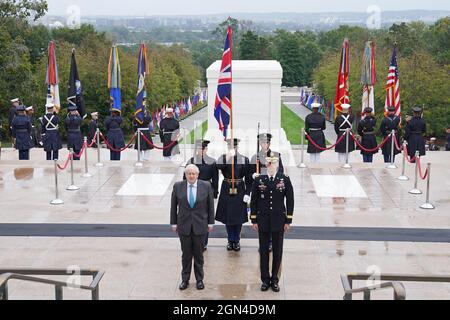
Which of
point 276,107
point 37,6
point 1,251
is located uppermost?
point 37,6

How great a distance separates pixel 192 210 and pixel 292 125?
35.2 meters

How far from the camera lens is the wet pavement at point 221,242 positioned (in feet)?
22.9

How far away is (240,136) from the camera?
42.0 feet

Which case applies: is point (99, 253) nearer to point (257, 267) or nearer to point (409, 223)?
point (257, 267)

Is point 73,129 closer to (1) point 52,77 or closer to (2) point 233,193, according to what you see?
(1) point 52,77

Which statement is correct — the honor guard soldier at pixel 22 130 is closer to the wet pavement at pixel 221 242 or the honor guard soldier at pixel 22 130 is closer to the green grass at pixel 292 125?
the wet pavement at pixel 221 242

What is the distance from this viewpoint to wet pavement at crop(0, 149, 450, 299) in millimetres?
6988

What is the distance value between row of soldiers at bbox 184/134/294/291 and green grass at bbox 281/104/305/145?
24.4 metres

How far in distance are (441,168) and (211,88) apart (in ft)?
15.3

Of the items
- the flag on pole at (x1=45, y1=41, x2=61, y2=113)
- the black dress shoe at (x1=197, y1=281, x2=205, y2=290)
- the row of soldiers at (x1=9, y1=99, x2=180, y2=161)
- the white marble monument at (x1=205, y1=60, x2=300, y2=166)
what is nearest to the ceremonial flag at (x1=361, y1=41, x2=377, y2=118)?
the white marble monument at (x1=205, y1=60, x2=300, y2=166)

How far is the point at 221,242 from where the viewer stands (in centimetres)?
858

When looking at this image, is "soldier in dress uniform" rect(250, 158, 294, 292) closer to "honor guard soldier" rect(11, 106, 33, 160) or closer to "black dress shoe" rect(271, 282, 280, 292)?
"black dress shoe" rect(271, 282, 280, 292)

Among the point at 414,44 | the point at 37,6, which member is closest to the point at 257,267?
the point at 37,6

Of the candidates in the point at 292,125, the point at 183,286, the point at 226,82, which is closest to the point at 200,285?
the point at 183,286
